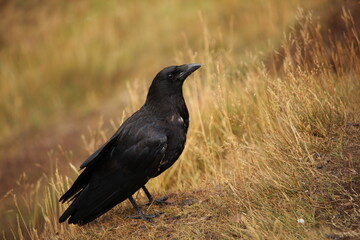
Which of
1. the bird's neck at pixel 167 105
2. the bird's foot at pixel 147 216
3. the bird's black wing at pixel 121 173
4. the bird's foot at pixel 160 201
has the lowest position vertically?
the bird's foot at pixel 160 201

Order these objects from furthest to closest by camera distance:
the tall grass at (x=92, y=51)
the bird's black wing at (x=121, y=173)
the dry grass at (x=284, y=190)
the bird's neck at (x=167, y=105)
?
the tall grass at (x=92, y=51)
the bird's neck at (x=167, y=105)
the bird's black wing at (x=121, y=173)
the dry grass at (x=284, y=190)

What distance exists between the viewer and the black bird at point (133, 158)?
420cm

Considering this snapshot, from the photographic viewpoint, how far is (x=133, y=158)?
167 inches

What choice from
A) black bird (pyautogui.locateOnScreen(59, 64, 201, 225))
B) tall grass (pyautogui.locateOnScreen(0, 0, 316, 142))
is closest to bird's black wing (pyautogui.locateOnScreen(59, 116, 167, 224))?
black bird (pyautogui.locateOnScreen(59, 64, 201, 225))

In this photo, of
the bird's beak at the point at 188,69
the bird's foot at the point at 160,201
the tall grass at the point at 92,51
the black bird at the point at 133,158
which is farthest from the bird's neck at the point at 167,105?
the tall grass at the point at 92,51

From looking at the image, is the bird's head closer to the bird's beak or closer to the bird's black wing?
the bird's beak

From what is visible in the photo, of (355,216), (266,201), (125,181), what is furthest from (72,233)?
(355,216)

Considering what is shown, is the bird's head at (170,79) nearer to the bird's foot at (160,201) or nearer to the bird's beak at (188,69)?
the bird's beak at (188,69)

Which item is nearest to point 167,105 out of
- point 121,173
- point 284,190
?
point 121,173

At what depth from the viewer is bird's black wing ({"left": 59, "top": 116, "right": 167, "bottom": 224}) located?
4188mm

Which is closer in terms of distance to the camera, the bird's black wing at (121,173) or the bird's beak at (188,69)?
the bird's black wing at (121,173)

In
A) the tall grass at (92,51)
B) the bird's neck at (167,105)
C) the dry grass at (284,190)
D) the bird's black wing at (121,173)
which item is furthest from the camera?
the tall grass at (92,51)

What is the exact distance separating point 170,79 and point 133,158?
0.85m

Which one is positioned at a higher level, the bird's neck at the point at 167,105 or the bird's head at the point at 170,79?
the bird's head at the point at 170,79
